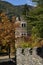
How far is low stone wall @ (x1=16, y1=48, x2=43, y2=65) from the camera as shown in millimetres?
16197

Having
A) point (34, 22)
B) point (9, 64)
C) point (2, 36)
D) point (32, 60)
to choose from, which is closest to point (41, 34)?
point (34, 22)

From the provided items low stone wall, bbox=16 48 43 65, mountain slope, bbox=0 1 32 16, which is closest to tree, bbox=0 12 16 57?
low stone wall, bbox=16 48 43 65

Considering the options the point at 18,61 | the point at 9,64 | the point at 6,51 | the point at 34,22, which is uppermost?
the point at 34,22

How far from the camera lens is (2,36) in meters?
36.0

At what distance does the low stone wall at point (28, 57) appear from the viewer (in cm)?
1620

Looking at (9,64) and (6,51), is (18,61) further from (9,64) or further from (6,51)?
(6,51)

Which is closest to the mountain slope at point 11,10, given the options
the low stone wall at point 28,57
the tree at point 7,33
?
the tree at point 7,33

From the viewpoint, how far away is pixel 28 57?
59.9ft

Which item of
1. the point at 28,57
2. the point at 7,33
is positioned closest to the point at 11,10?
the point at 7,33

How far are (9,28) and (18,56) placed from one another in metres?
15.7

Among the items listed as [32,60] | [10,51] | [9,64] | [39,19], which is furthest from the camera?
[10,51]

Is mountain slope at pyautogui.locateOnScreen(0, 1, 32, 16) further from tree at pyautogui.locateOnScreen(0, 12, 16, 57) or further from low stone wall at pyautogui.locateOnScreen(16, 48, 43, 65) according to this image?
low stone wall at pyautogui.locateOnScreen(16, 48, 43, 65)

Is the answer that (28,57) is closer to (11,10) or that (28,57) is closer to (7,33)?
(7,33)

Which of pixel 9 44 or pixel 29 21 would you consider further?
pixel 9 44
